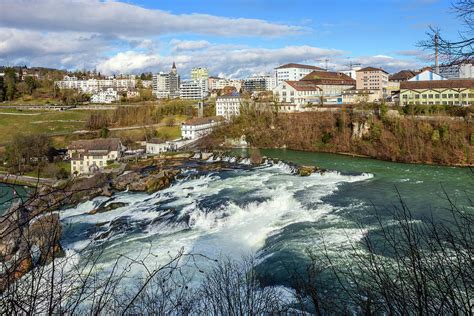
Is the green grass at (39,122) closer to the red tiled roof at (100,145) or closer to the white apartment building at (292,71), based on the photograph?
the red tiled roof at (100,145)

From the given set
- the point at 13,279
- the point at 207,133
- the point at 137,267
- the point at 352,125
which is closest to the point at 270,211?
the point at 137,267

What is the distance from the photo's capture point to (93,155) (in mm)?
27609

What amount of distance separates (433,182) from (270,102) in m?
24.4

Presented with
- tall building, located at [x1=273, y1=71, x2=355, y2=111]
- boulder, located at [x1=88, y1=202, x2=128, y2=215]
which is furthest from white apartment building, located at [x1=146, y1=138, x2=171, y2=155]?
boulder, located at [x1=88, y1=202, x2=128, y2=215]

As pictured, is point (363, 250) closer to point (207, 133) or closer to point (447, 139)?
point (447, 139)

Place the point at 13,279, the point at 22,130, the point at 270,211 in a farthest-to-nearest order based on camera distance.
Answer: the point at 22,130 < the point at 270,211 < the point at 13,279

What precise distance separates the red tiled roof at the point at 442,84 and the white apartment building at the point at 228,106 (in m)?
16.4

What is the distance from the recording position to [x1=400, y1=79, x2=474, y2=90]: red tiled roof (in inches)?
1254

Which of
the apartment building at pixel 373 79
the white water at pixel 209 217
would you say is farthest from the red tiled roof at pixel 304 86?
the white water at pixel 209 217

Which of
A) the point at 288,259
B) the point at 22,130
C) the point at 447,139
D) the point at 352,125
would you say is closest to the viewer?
the point at 288,259

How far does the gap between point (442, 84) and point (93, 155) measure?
27.1 metres

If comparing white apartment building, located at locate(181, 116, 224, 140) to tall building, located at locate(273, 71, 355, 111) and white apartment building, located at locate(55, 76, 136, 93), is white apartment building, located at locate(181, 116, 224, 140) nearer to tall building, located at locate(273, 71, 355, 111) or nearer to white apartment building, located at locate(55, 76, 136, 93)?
tall building, located at locate(273, 71, 355, 111)

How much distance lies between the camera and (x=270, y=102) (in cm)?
4169

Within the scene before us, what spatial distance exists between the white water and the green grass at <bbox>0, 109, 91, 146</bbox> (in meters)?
25.5
